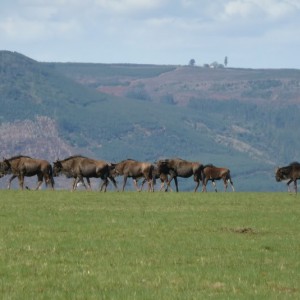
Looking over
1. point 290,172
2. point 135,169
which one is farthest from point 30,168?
point 290,172

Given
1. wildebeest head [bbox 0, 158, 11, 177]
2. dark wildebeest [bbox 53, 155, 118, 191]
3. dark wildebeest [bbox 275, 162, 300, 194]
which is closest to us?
dark wildebeest [bbox 53, 155, 118, 191]

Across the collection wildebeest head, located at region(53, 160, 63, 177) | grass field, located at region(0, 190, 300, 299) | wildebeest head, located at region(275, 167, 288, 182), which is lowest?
wildebeest head, located at region(275, 167, 288, 182)

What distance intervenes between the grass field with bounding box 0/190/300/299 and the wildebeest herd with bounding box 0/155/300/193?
16962 mm

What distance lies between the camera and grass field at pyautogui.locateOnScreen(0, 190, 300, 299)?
15984 millimetres

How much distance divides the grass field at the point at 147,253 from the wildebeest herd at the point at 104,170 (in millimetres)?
16962

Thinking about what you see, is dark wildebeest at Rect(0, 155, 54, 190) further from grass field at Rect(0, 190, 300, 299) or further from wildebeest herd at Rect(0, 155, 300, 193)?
grass field at Rect(0, 190, 300, 299)

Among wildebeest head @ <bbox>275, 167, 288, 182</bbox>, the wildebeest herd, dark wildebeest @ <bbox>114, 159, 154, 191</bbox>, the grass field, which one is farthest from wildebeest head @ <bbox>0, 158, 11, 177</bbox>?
the grass field

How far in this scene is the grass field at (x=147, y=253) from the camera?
15984mm

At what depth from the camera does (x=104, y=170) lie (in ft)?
161

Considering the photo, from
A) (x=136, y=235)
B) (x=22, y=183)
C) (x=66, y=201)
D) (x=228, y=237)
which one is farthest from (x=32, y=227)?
(x=22, y=183)

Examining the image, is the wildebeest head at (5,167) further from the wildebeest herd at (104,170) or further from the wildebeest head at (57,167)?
the wildebeest head at (57,167)

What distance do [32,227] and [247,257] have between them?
624 cm

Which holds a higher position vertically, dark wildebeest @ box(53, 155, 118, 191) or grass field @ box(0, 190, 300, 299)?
grass field @ box(0, 190, 300, 299)

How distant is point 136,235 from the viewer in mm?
22641
